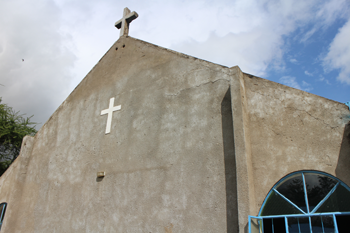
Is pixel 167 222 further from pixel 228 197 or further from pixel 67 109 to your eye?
pixel 67 109

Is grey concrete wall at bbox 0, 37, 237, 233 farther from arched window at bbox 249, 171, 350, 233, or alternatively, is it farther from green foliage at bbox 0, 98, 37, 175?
green foliage at bbox 0, 98, 37, 175

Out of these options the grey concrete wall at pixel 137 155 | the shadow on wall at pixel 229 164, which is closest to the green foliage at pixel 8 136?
the grey concrete wall at pixel 137 155

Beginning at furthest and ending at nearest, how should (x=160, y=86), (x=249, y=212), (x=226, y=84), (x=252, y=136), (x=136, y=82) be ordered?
(x=136, y=82) < (x=160, y=86) < (x=226, y=84) < (x=252, y=136) < (x=249, y=212)

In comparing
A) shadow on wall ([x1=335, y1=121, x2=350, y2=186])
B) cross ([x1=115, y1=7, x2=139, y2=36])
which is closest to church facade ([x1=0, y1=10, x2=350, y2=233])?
shadow on wall ([x1=335, y1=121, x2=350, y2=186])

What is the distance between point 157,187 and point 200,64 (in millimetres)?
2917

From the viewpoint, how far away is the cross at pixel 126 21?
362 inches

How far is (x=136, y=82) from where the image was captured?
7.59 m

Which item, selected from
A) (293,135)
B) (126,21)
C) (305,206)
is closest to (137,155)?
(293,135)

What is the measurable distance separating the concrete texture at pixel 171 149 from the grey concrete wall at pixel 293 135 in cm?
2

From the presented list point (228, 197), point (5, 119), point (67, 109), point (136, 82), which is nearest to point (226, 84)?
point (228, 197)

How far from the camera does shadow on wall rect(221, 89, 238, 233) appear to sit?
473cm

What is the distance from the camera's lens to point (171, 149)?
19.6ft

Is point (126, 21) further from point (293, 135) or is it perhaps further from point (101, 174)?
point (293, 135)

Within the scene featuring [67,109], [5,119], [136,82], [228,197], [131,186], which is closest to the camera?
[228,197]
